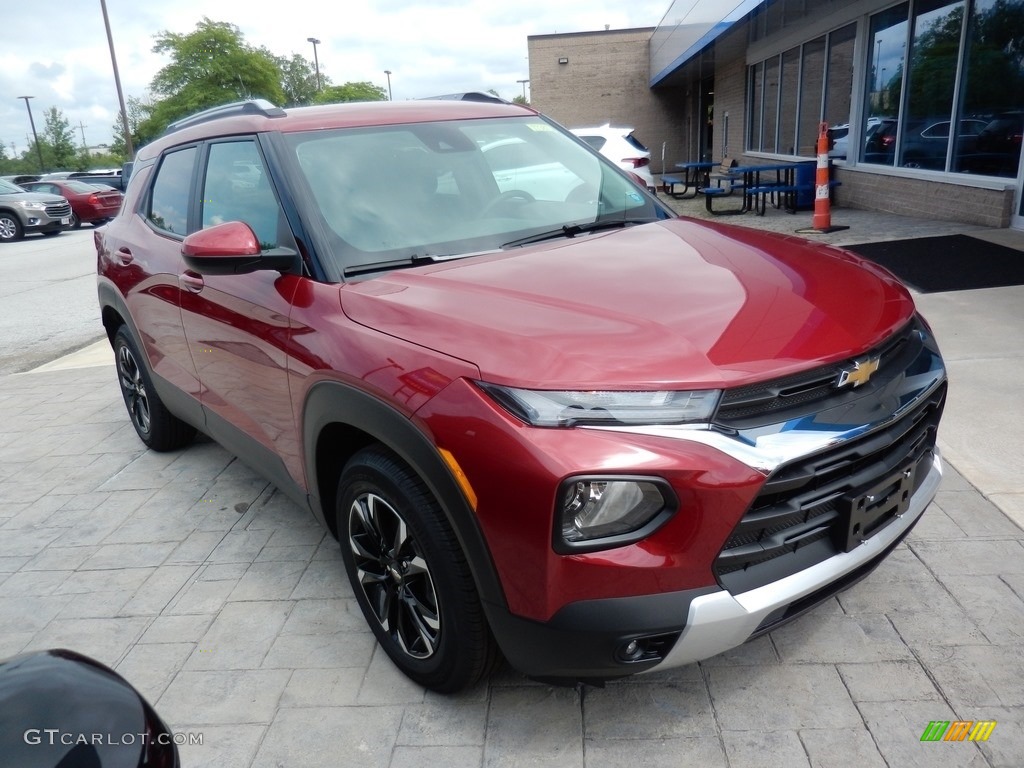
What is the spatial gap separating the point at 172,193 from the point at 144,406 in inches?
56.7

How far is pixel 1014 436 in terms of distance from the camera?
3918mm

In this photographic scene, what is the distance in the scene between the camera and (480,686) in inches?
98.0

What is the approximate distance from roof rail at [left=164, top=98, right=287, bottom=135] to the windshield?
0.31 meters

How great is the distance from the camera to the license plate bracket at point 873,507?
204cm

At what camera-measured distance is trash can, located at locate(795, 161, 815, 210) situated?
42.3 feet

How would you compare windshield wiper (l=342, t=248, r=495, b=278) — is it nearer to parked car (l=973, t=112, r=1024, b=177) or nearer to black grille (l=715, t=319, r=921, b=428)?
black grille (l=715, t=319, r=921, b=428)

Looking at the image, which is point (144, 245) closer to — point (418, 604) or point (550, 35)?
point (418, 604)

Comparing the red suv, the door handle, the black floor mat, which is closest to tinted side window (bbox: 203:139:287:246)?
the red suv

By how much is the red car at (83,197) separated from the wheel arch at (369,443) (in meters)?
23.7

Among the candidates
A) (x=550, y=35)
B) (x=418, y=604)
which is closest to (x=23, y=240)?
(x=550, y=35)

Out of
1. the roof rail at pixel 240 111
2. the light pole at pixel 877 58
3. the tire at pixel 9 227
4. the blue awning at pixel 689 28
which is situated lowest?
the tire at pixel 9 227

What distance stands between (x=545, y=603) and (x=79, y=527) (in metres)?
3.03

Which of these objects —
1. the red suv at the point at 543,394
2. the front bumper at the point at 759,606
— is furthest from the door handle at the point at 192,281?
the front bumper at the point at 759,606

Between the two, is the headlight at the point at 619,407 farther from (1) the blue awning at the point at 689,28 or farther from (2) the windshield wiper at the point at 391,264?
(1) the blue awning at the point at 689,28
